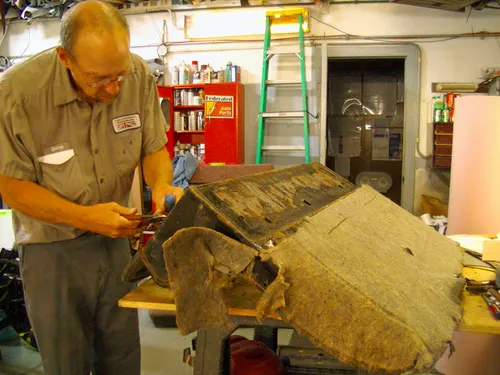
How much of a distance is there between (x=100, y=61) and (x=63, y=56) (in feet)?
0.40

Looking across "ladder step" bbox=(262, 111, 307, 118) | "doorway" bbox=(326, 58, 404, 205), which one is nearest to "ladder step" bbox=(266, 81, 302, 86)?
"ladder step" bbox=(262, 111, 307, 118)

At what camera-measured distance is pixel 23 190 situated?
115cm

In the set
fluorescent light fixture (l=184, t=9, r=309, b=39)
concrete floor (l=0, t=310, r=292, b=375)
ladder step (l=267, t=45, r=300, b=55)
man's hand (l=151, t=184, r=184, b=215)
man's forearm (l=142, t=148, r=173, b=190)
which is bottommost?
concrete floor (l=0, t=310, r=292, b=375)

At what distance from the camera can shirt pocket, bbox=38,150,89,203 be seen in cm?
121

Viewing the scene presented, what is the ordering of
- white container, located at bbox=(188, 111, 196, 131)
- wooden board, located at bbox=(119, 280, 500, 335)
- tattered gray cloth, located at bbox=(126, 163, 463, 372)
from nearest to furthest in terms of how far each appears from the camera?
tattered gray cloth, located at bbox=(126, 163, 463, 372), wooden board, located at bbox=(119, 280, 500, 335), white container, located at bbox=(188, 111, 196, 131)

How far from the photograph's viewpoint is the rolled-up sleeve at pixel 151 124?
1420 millimetres

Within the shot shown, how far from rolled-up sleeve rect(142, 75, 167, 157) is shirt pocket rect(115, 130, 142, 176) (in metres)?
0.04

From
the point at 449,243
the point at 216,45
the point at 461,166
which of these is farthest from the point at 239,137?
the point at 449,243

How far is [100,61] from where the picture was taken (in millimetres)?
1087

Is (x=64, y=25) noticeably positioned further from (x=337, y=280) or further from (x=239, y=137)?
(x=239, y=137)

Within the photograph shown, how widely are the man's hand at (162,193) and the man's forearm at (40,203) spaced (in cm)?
21

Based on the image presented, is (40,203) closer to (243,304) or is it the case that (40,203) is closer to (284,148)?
(243,304)

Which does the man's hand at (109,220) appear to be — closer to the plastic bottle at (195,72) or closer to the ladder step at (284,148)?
the ladder step at (284,148)

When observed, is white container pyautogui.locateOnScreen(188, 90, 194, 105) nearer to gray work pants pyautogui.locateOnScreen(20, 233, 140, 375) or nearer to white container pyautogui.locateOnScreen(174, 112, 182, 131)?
white container pyautogui.locateOnScreen(174, 112, 182, 131)
